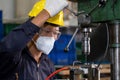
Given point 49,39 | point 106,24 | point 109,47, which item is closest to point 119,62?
point 109,47

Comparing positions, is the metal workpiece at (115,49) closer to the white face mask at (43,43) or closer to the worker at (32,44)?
the worker at (32,44)

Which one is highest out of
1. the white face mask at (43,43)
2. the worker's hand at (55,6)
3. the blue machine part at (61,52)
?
the worker's hand at (55,6)

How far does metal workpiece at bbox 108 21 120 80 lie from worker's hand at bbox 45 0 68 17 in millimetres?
249

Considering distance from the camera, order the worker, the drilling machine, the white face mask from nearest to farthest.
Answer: the drilling machine, the worker, the white face mask

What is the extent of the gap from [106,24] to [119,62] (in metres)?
0.20

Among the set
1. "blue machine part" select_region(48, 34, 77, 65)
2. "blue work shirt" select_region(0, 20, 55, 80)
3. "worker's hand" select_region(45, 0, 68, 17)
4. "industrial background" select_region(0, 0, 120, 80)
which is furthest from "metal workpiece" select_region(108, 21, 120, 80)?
"blue machine part" select_region(48, 34, 77, 65)

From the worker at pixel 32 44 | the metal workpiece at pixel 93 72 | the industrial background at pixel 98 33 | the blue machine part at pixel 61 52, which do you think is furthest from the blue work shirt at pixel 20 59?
the blue machine part at pixel 61 52

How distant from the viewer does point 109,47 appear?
4.66ft

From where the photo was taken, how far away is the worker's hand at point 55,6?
143cm

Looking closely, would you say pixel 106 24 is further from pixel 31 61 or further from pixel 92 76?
pixel 31 61

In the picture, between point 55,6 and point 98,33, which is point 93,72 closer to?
point 98,33

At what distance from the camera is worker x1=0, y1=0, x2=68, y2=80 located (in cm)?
150

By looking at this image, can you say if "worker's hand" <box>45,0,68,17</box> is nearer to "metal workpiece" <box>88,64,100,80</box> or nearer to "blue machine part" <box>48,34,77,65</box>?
"metal workpiece" <box>88,64,100,80</box>

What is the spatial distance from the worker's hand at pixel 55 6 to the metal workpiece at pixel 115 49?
25cm
